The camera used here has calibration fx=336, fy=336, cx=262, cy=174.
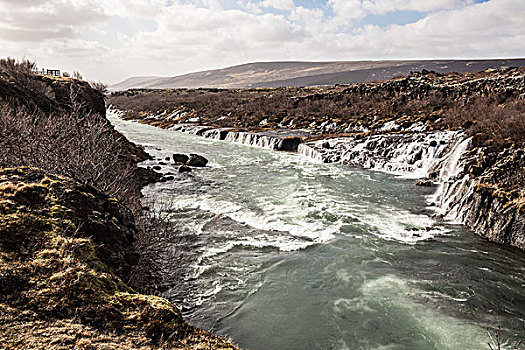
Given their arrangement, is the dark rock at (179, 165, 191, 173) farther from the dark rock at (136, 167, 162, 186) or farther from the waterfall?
the waterfall

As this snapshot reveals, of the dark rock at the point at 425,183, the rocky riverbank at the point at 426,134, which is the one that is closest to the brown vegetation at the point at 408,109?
the rocky riverbank at the point at 426,134

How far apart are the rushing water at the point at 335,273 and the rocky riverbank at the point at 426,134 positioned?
4.87 ft

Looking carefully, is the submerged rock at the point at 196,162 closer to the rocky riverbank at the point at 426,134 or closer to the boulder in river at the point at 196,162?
the boulder in river at the point at 196,162

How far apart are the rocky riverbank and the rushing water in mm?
1484

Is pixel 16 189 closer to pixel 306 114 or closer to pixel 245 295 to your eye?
pixel 245 295

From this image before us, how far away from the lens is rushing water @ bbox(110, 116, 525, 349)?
7.64 m

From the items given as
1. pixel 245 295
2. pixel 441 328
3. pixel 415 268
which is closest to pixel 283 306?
pixel 245 295

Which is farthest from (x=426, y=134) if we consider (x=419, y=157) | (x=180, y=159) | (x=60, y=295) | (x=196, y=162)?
(x=60, y=295)

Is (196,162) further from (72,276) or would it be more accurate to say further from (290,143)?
(72,276)

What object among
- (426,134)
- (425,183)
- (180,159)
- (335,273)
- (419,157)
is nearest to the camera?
(335,273)

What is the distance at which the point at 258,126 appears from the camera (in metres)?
46.9

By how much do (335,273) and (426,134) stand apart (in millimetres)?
19743

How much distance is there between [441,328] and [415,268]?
2864 millimetres

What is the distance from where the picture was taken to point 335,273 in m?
10.2
